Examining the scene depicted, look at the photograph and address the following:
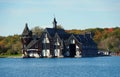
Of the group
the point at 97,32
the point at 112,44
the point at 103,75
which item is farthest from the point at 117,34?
the point at 103,75

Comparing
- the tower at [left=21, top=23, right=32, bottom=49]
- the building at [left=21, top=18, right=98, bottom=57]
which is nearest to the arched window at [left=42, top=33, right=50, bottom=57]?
the building at [left=21, top=18, right=98, bottom=57]

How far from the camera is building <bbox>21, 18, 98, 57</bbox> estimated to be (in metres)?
102

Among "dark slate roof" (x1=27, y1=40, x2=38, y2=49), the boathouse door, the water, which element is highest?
"dark slate roof" (x1=27, y1=40, x2=38, y2=49)

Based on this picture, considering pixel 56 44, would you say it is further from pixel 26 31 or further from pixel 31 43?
pixel 26 31

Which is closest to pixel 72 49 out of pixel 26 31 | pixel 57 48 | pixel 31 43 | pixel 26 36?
pixel 57 48

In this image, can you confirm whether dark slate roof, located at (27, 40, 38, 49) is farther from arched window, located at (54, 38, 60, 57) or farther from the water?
the water

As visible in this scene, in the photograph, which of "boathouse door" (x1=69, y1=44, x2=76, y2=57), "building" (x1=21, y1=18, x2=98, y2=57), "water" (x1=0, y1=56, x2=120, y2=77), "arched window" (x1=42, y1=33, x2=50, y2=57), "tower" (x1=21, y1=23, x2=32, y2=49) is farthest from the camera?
"tower" (x1=21, y1=23, x2=32, y2=49)

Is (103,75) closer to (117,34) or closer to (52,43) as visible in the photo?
(52,43)

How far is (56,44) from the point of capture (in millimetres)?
104875

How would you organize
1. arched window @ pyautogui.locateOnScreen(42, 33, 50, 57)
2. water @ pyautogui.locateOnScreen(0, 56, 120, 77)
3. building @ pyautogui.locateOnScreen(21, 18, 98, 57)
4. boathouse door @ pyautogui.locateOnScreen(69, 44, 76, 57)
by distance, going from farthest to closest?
arched window @ pyautogui.locateOnScreen(42, 33, 50, 57) < boathouse door @ pyautogui.locateOnScreen(69, 44, 76, 57) < building @ pyautogui.locateOnScreen(21, 18, 98, 57) < water @ pyautogui.locateOnScreen(0, 56, 120, 77)

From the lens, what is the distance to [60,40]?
339ft

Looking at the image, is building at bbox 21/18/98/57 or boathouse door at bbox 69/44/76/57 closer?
building at bbox 21/18/98/57

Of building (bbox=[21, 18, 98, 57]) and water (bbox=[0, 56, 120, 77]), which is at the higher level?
building (bbox=[21, 18, 98, 57])

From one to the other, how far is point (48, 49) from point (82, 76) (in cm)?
6188
